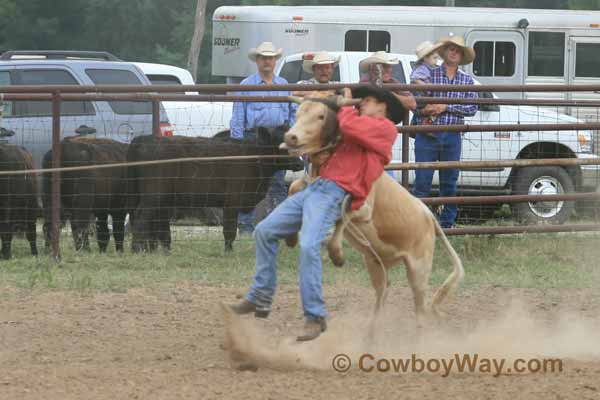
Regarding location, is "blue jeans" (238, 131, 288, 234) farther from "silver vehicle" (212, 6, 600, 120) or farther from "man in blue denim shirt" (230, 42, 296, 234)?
"silver vehicle" (212, 6, 600, 120)

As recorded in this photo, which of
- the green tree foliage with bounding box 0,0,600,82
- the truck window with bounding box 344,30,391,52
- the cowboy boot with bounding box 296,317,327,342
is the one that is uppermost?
the green tree foliage with bounding box 0,0,600,82

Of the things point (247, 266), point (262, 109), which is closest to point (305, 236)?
point (247, 266)

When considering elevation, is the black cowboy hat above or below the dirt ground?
above

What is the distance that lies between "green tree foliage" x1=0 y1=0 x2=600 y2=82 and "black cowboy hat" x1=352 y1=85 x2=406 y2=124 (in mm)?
25355

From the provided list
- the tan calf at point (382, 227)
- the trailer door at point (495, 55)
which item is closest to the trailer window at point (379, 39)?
the trailer door at point (495, 55)

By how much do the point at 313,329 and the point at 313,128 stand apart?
1046mm

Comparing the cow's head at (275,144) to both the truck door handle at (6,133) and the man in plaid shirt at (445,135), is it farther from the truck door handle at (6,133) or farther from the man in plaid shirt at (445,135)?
the truck door handle at (6,133)

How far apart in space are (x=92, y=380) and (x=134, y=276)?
128 inches

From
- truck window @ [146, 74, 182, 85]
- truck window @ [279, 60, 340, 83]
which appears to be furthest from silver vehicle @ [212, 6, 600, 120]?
truck window @ [279, 60, 340, 83]

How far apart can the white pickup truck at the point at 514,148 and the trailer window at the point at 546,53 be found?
9.49 ft

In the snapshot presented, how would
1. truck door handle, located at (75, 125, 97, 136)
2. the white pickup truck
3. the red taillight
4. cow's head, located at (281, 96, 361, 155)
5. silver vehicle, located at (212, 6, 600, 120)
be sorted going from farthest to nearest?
1. silver vehicle, located at (212, 6, 600, 120)
2. the white pickup truck
3. the red taillight
4. truck door handle, located at (75, 125, 97, 136)
5. cow's head, located at (281, 96, 361, 155)

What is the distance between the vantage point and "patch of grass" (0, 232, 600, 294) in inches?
341

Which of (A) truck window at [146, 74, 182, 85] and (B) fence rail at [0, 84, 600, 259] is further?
(A) truck window at [146, 74, 182, 85]

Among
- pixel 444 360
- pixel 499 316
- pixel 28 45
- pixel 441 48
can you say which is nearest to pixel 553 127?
pixel 441 48
